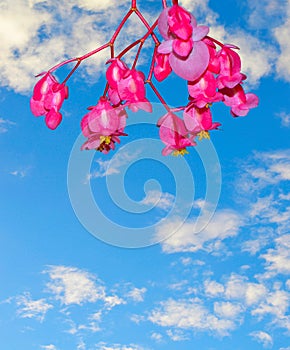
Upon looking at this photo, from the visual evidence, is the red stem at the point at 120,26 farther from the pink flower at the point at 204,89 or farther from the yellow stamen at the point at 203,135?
the yellow stamen at the point at 203,135

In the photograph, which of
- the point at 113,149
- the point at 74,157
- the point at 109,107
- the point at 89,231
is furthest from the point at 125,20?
the point at 89,231

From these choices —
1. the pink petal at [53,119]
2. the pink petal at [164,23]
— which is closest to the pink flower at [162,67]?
the pink petal at [164,23]

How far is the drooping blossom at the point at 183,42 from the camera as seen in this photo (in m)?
1.21

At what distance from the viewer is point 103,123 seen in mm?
1461

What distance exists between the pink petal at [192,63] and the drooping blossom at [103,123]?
0.28 m

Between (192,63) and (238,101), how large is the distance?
27 cm

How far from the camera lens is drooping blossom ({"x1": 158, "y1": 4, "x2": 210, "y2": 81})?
3.96 ft

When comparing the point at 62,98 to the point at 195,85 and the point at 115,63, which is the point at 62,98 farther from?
the point at 195,85

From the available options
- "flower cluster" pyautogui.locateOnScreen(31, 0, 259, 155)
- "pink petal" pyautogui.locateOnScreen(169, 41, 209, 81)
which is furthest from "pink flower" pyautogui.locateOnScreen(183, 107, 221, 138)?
"pink petal" pyautogui.locateOnScreen(169, 41, 209, 81)

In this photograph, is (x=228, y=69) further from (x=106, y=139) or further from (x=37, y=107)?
(x=37, y=107)

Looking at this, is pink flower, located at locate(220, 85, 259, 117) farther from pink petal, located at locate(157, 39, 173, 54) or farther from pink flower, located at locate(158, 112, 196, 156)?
pink petal, located at locate(157, 39, 173, 54)

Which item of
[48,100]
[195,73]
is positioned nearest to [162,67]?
[195,73]

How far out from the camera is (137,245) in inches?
75.5

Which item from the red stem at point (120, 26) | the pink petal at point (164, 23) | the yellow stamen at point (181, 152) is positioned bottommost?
the pink petal at point (164, 23)
